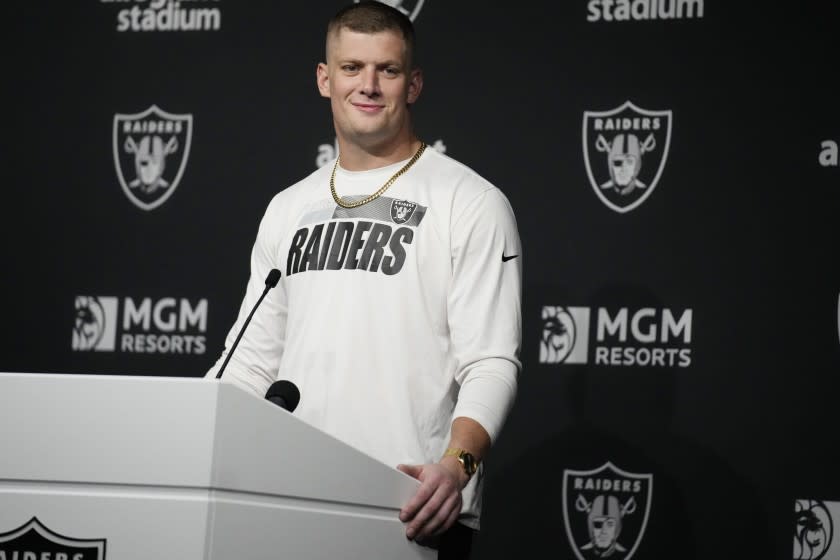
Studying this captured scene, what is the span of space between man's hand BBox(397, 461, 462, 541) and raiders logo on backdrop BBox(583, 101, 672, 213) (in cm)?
183

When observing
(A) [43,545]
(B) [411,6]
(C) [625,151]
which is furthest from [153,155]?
(A) [43,545]

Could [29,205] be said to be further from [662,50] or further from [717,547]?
[717,547]

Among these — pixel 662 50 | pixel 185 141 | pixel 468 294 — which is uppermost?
pixel 662 50

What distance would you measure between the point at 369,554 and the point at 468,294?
0.74 meters

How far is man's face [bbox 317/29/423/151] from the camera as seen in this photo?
2.54 metres

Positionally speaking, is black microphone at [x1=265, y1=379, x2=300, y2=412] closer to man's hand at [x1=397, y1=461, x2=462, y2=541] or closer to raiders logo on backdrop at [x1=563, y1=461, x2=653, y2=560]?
man's hand at [x1=397, y1=461, x2=462, y2=541]

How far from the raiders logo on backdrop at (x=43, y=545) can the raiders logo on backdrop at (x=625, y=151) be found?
2.42 meters

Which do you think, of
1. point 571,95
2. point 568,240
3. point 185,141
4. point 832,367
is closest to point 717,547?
point 832,367

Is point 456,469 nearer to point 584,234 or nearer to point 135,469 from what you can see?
point 135,469

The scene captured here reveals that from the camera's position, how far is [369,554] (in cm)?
174

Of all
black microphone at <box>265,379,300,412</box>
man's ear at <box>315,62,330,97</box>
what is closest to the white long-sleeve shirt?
man's ear at <box>315,62,330,97</box>

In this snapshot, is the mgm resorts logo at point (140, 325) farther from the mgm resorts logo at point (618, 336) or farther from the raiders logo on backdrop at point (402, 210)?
the raiders logo on backdrop at point (402, 210)

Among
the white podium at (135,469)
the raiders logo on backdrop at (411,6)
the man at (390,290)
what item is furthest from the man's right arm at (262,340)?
the raiders logo on backdrop at (411,6)

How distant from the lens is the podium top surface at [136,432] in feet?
4.79
